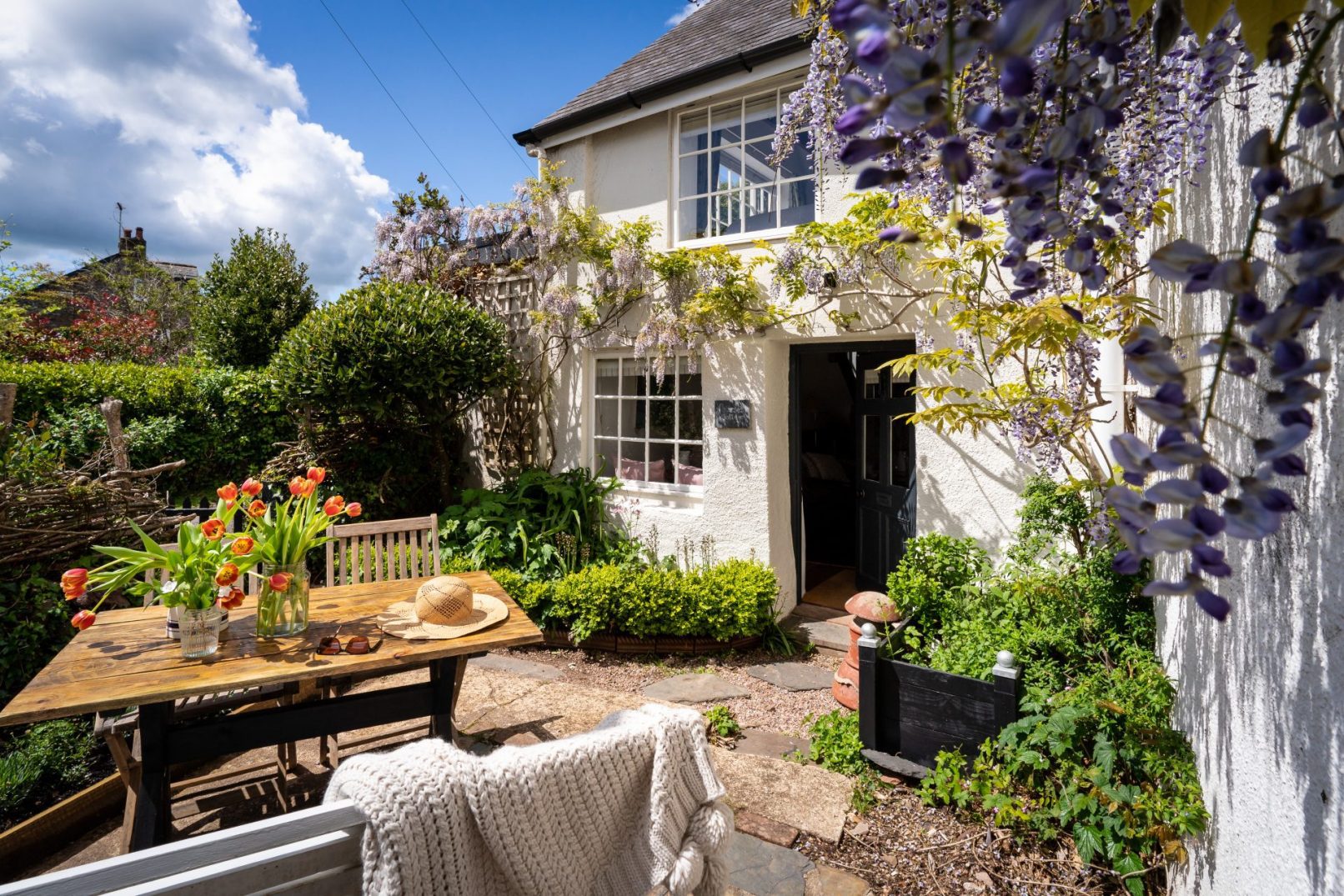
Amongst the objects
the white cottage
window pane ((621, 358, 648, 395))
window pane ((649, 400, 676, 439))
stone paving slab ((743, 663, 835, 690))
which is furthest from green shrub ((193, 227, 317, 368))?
stone paving slab ((743, 663, 835, 690))

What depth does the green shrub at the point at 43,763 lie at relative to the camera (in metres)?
3.03

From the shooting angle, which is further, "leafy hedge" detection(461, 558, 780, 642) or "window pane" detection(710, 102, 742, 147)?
"window pane" detection(710, 102, 742, 147)

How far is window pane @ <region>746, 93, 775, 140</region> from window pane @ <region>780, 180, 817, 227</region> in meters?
0.52

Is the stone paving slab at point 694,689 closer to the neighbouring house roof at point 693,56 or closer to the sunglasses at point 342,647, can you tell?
the sunglasses at point 342,647

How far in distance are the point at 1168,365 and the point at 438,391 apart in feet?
21.1

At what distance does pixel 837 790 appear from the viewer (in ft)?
10.8

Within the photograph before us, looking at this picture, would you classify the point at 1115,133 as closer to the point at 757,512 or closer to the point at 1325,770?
the point at 1325,770

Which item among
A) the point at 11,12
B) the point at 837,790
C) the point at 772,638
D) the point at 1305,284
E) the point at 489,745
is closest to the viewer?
the point at 1305,284

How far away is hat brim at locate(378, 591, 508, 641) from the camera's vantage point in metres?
2.88

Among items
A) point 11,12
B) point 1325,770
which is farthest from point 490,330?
point 1325,770

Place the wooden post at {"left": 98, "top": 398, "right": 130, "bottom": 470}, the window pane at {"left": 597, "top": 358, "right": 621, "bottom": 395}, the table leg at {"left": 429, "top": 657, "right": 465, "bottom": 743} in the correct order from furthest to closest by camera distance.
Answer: the window pane at {"left": 597, "top": 358, "right": 621, "bottom": 395} → the wooden post at {"left": 98, "top": 398, "right": 130, "bottom": 470} → the table leg at {"left": 429, "top": 657, "right": 465, "bottom": 743}

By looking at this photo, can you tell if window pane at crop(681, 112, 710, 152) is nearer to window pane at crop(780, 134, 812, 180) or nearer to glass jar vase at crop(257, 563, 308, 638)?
window pane at crop(780, 134, 812, 180)

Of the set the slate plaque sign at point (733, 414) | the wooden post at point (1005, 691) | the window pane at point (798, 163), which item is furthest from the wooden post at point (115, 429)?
the wooden post at point (1005, 691)

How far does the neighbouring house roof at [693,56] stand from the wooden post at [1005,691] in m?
4.45
